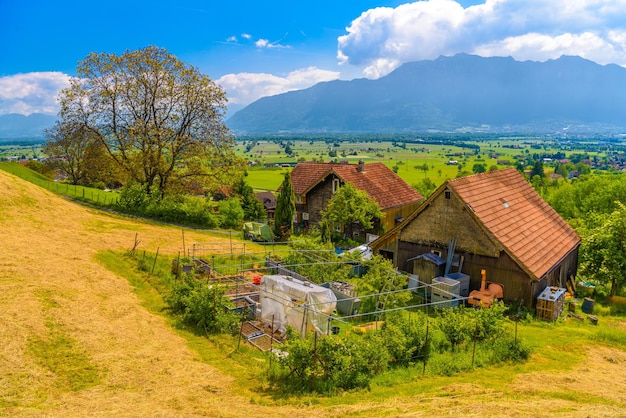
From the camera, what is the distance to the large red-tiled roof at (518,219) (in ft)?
72.0

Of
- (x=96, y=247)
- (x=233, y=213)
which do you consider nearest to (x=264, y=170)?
(x=233, y=213)

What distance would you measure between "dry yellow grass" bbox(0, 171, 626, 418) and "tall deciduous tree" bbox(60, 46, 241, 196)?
20.5 m

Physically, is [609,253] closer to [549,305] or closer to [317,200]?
[549,305]

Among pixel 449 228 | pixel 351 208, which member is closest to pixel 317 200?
pixel 351 208

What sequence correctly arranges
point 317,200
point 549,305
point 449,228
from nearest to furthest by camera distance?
point 549,305 < point 449,228 < point 317,200

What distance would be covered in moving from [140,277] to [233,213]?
2160 cm

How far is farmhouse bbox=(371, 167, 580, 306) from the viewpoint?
21391mm

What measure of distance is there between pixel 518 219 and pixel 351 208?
12.8 metres

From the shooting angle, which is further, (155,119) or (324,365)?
(155,119)

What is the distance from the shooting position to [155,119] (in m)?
42.2

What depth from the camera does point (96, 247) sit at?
26234 mm

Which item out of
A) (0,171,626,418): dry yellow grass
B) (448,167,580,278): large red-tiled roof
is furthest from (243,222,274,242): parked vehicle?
(448,167,580,278): large red-tiled roof

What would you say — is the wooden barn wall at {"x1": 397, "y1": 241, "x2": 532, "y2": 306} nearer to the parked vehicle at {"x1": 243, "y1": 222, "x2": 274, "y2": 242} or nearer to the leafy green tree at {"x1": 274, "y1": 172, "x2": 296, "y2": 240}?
the leafy green tree at {"x1": 274, "y1": 172, "x2": 296, "y2": 240}

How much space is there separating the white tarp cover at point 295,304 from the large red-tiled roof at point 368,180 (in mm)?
19276
